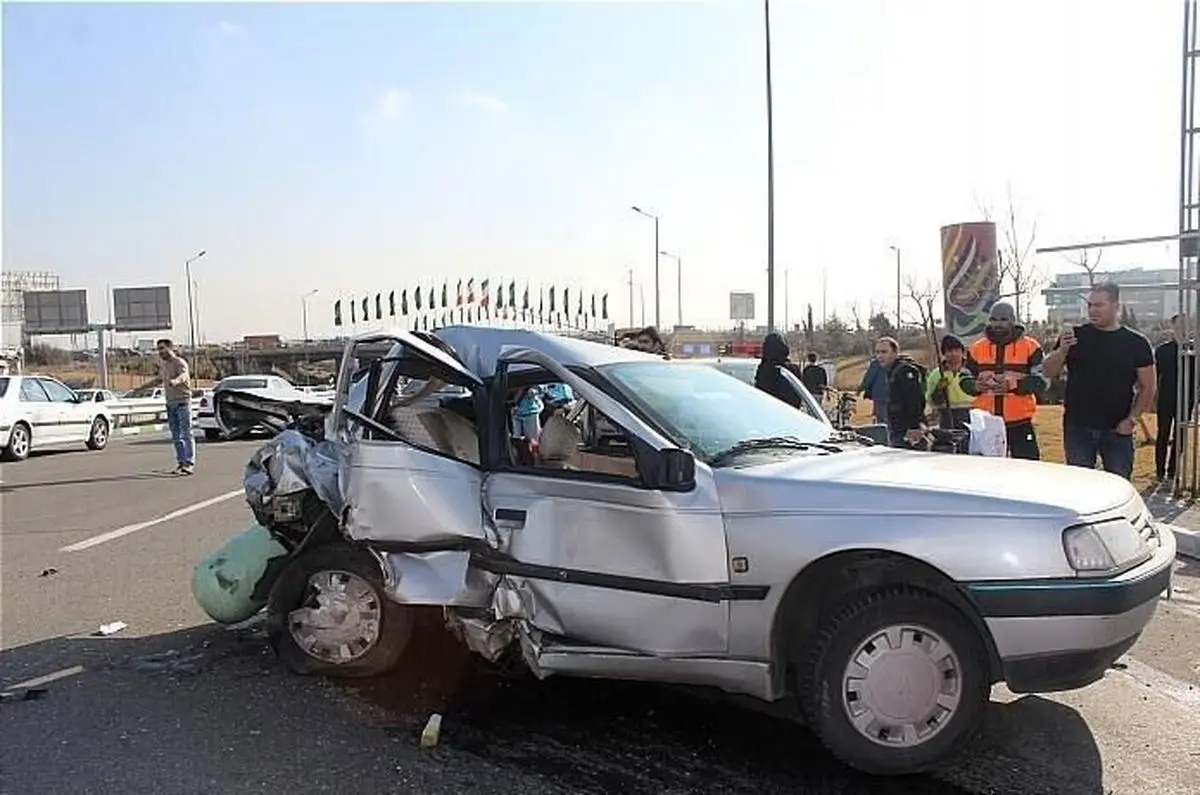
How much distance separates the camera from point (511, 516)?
435cm

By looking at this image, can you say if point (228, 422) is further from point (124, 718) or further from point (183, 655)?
point (124, 718)

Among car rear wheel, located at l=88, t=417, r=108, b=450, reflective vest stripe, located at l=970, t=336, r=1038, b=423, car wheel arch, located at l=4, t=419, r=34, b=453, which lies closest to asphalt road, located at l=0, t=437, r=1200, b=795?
reflective vest stripe, located at l=970, t=336, r=1038, b=423

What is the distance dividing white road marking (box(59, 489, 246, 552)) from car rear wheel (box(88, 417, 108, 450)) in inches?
383

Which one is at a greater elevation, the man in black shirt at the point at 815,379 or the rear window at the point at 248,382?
the man in black shirt at the point at 815,379

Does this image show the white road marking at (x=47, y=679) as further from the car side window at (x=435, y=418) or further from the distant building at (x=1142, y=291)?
the distant building at (x=1142, y=291)

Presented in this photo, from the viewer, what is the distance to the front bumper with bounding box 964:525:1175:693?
3617 mm

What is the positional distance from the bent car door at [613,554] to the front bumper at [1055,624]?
3.15 feet

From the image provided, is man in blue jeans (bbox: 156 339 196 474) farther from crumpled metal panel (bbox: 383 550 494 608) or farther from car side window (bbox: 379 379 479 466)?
crumpled metal panel (bbox: 383 550 494 608)

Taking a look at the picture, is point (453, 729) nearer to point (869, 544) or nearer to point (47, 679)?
point (869, 544)

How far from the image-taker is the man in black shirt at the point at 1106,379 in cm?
715

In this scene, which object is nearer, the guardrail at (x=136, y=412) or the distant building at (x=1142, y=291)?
the distant building at (x=1142, y=291)

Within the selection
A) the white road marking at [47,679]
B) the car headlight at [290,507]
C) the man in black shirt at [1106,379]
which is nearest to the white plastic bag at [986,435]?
the man in black shirt at [1106,379]

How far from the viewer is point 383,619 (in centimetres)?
504

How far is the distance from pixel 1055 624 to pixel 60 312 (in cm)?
5505
